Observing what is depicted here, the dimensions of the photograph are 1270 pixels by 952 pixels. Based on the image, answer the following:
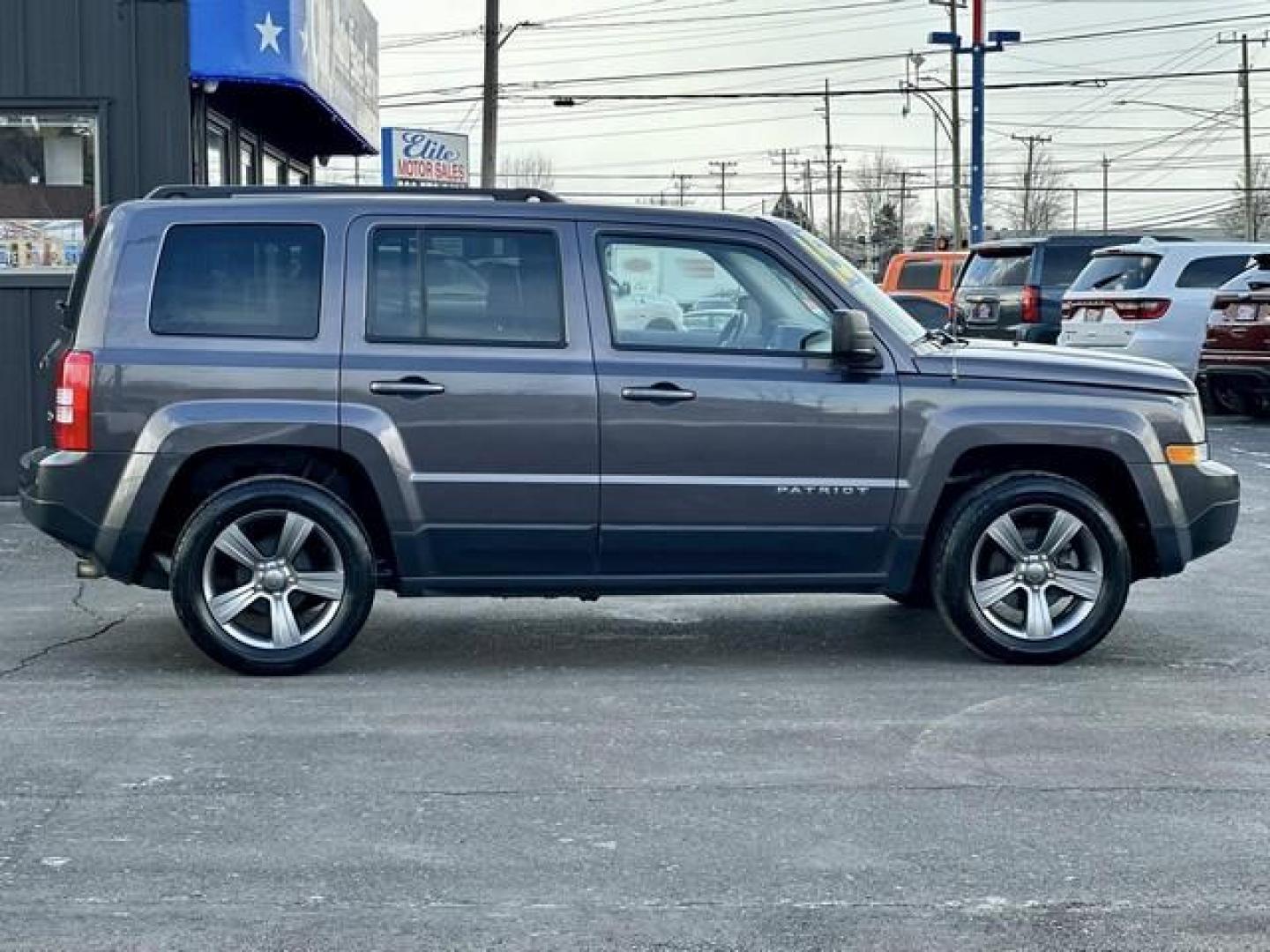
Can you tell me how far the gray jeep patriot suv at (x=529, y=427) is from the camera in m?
7.43

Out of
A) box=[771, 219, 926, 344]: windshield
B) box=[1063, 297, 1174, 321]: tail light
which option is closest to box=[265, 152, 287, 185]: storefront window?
box=[1063, 297, 1174, 321]: tail light

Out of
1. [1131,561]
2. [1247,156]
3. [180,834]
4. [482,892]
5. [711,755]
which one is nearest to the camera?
[482,892]

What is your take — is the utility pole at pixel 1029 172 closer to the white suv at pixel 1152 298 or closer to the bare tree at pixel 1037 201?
the bare tree at pixel 1037 201

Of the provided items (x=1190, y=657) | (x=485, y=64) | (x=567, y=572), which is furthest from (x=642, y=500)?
(x=485, y=64)

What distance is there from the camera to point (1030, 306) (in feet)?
77.9

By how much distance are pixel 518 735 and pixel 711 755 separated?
0.72 metres

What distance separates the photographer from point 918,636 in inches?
338

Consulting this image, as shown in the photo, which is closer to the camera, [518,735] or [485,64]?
[518,735]

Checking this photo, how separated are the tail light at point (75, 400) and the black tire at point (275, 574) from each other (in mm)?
527

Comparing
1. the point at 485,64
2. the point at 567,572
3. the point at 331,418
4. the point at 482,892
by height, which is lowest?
the point at 482,892

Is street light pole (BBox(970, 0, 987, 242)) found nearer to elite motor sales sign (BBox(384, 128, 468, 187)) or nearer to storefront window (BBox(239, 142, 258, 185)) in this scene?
elite motor sales sign (BBox(384, 128, 468, 187))

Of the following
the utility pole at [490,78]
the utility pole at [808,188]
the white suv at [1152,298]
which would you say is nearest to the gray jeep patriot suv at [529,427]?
the white suv at [1152,298]

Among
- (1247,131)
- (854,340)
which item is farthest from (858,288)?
(1247,131)

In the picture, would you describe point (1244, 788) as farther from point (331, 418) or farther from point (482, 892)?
point (331, 418)
